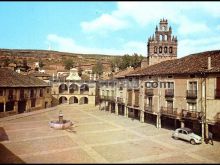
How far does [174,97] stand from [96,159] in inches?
628

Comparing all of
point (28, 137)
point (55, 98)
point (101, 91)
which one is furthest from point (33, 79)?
point (28, 137)

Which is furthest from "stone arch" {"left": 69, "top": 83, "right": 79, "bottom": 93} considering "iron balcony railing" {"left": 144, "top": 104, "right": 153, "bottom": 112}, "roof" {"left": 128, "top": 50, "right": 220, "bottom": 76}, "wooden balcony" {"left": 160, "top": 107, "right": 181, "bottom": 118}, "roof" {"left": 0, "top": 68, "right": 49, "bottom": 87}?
"wooden balcony" {"left": 160, "top": 107, "right": 181, "bottom": 118}

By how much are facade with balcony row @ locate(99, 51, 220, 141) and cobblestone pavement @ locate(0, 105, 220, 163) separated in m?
2.82

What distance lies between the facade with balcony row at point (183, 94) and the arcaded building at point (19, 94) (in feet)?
68.0

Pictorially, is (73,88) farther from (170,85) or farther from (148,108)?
(170,85)

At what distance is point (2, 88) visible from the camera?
41.8 meters

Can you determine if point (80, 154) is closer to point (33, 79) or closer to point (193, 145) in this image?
point (193, 145)

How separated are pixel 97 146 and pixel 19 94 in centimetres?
2812

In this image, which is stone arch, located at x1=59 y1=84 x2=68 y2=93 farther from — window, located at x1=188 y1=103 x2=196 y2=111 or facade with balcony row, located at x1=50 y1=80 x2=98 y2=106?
window, located at x1=188 y1=103 x2=196 y2=111

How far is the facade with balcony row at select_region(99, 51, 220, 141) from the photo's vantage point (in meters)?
27.0

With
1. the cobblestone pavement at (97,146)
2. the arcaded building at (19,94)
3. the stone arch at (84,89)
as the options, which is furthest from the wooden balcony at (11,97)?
the stone arch at (84,89)

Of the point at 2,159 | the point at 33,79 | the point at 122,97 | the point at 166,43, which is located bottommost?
the point at 2,159

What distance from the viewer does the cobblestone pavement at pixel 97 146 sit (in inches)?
792

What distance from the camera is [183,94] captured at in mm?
30375
